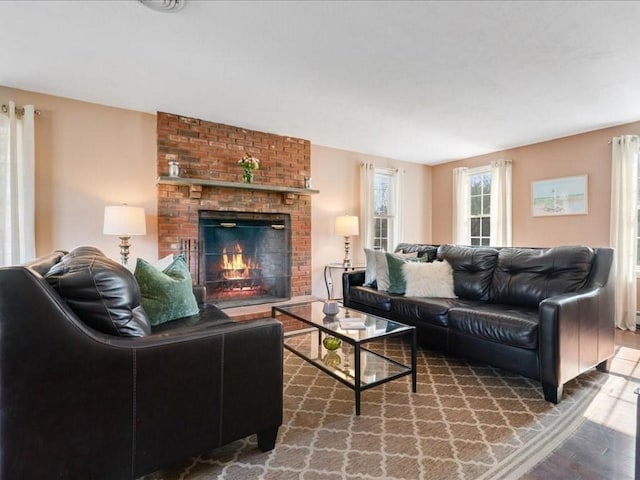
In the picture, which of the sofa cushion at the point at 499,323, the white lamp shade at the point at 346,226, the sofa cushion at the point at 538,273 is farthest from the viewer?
the white lamp shade at the point at 346,226

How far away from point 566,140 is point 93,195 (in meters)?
5.41

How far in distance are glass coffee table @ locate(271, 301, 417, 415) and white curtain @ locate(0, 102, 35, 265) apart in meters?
2.26

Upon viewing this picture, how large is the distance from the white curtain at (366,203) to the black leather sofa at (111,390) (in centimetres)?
365

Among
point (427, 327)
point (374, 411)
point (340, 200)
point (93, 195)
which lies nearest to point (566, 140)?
point (340, 200)

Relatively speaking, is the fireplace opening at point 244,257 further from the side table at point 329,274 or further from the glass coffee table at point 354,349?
the glass coffee table at point 354,349

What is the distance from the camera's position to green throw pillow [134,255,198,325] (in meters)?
2.06

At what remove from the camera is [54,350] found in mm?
1149

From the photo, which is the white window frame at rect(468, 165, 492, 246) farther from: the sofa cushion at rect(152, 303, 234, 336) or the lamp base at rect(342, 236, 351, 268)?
the sofa cushion at rect(152, 303, 234, 336)

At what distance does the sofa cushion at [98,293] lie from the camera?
1.28m

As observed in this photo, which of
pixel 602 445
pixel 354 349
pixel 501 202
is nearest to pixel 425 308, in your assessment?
pixel 354 349

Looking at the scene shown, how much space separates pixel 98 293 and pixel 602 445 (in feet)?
7.81

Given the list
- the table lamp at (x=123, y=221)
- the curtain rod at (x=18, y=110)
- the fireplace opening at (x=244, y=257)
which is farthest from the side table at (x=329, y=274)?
the curtain rod at (x=18, y=110)

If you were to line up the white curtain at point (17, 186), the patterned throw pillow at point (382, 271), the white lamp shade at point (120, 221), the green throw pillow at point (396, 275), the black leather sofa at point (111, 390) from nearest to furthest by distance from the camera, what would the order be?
the black leather sofa at point (111, 390), the white curtain at point (17, 186), the white lamp shade at point (120, 221), the green throw pillow at point (396, 275), the patterned throw pillow at point (382, 271)

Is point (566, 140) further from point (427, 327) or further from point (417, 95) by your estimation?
point (427, 327)
